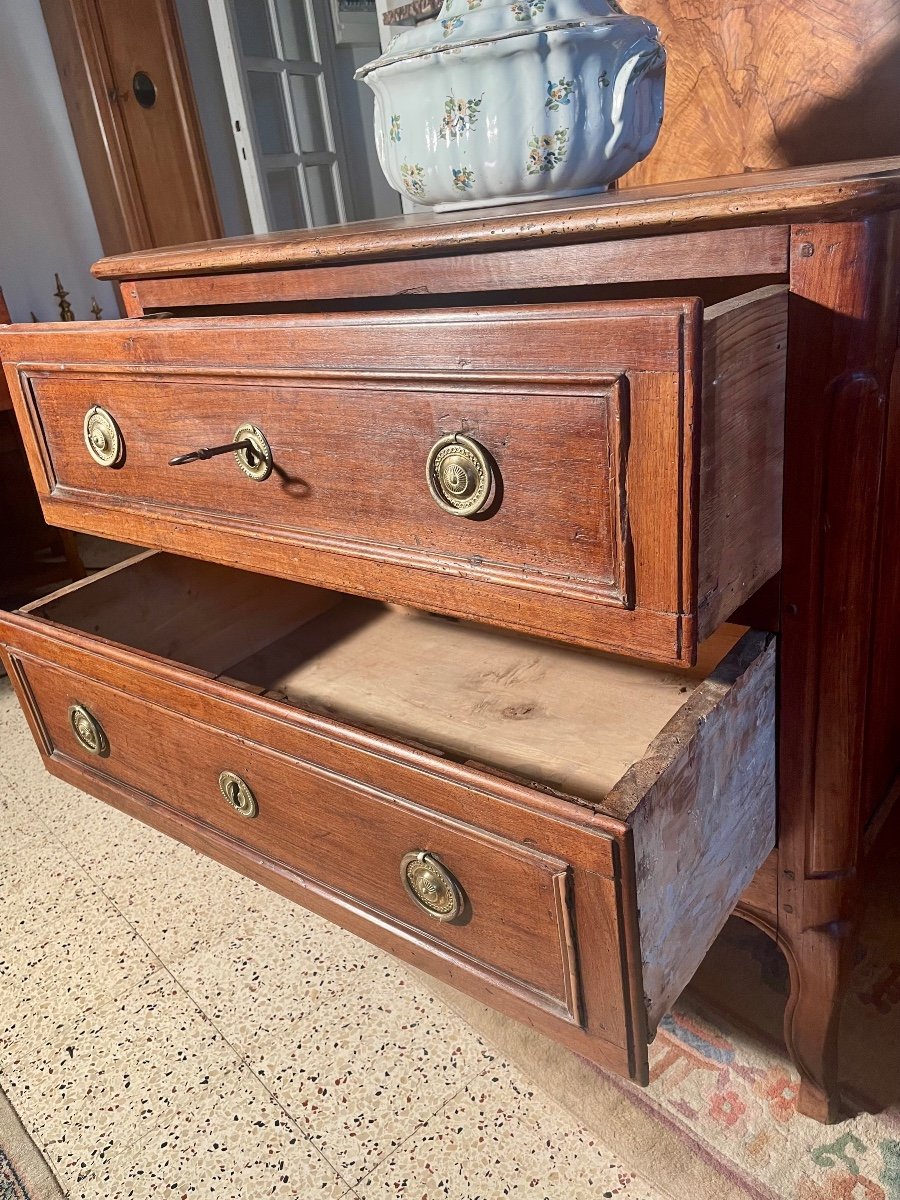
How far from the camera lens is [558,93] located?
621mm

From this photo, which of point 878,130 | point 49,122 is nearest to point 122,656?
point 878,130

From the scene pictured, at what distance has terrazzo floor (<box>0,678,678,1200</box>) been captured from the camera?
71cm

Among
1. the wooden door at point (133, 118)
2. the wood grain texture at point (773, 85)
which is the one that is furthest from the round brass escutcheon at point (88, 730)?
the wooden door at point (133, 118)

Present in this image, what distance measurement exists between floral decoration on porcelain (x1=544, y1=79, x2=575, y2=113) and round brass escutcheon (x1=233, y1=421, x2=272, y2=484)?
0.31 m

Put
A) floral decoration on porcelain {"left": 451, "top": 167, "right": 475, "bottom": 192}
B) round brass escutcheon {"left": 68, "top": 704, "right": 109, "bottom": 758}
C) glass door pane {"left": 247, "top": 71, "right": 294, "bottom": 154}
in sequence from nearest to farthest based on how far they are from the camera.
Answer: floral decoration on porcelain {"left": 451, "top": 167, "right": 475, "bottom": 192}
round brass escutcheon {"left": 68, "top": 704, "right": 109, "bottom": 758}
glass door pane {"left": 247, "top": 71, "right": 294, "bottom": 154}

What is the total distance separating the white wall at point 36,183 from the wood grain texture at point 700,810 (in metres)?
2.63

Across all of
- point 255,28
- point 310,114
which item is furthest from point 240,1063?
point 255,28

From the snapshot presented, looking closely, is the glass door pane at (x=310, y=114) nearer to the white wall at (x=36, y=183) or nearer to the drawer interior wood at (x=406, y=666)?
the white wall at (x=36, y=183)

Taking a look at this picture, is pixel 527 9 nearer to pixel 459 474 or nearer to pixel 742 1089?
pixel 459 474

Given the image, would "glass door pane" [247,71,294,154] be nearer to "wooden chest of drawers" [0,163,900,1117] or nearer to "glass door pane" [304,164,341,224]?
"glass door pane" [304,164,341,224]

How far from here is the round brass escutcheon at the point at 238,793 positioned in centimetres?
69

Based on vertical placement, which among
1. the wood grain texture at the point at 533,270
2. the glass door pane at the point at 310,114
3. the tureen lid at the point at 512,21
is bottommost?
the wood grain texture at the point at 533,270

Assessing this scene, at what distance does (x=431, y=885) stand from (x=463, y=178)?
0.53 metres

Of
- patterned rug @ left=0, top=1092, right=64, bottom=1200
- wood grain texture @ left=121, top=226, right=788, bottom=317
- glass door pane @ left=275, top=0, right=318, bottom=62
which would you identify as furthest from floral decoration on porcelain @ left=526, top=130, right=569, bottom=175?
glass door pane @ left=275, top=0, right=318, bottom=62
